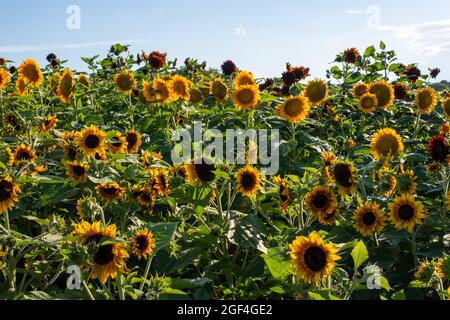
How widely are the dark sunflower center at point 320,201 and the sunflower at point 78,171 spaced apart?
58.7 inches

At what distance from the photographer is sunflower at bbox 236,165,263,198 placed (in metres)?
3.20

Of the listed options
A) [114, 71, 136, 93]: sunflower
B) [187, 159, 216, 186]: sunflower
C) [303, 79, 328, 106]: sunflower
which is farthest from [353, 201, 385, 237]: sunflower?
[114, 71, 136, 93]: sunflower

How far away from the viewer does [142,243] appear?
246 cm

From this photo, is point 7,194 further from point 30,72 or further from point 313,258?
point 30,72

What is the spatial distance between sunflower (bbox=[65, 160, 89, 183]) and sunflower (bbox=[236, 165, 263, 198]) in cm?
101

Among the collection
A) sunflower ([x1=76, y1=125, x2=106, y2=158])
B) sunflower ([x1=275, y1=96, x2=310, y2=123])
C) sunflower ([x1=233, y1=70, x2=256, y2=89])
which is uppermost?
sunflower ([x1=233, y1=70, x2=256, y2=89])

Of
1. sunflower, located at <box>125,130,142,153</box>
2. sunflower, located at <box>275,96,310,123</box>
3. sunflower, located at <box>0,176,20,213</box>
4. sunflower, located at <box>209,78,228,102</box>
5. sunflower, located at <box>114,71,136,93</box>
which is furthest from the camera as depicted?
sunflower, located at <box>114,71,136,93</box>

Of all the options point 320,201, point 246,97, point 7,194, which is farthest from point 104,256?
point 246,97

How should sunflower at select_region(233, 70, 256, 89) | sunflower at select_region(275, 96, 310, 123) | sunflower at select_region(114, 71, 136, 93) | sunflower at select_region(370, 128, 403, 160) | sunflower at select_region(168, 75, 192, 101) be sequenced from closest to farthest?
sunflower at select_region(370, 128, 403, 160) < sunflower at select_region(275, 96, 310, 123) < sunflower at select_region(233, 70, 256, 89) < sunflower at select_region(168, 75, 192, 101) < sunflower at select_region(114, 71, 136, 93)

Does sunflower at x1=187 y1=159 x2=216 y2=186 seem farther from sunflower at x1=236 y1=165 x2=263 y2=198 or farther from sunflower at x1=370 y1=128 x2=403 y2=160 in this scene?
sunflower at x1=370 y1=128 x2=403 y2=160

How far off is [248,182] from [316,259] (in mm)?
938

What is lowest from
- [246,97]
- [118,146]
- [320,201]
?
[320,201]
